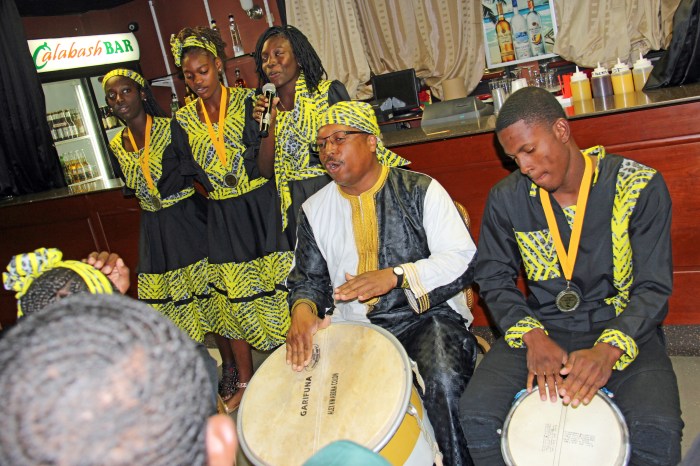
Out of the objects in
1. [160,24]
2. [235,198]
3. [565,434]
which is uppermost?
[160,24]

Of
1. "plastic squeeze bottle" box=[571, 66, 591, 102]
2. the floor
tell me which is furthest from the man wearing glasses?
"plastic squeeze bottle" box=[571, 66, 591, 102]

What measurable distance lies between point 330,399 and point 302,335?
Answer: 0.34m

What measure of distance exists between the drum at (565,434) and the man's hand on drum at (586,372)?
0.02 m

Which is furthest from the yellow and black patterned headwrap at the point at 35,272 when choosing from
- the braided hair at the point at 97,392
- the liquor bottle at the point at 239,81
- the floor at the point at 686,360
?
the liquor bottle at the point at 239,81

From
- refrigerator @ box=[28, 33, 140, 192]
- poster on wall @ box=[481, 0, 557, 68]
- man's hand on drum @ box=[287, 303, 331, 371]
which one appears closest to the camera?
man's hand on drum @ box=[287, 303, 331, 371]

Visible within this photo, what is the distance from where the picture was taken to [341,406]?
6.01ft

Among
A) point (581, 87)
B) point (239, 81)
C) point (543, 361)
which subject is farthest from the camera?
point (239, 81)

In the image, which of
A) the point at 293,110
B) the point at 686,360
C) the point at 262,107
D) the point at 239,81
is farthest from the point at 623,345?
the point at 239,81

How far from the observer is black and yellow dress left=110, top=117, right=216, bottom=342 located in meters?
3.42

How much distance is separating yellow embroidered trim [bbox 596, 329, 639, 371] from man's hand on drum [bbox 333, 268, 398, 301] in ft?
2.47

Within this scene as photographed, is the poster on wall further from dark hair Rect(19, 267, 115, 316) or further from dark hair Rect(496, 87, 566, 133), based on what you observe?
dark hair Rect(19, 267, 115, 316)

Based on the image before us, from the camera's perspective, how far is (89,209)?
454 centimetres

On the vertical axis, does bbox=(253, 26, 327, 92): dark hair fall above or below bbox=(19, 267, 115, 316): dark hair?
above

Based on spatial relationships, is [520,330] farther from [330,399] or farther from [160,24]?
[160,24]
